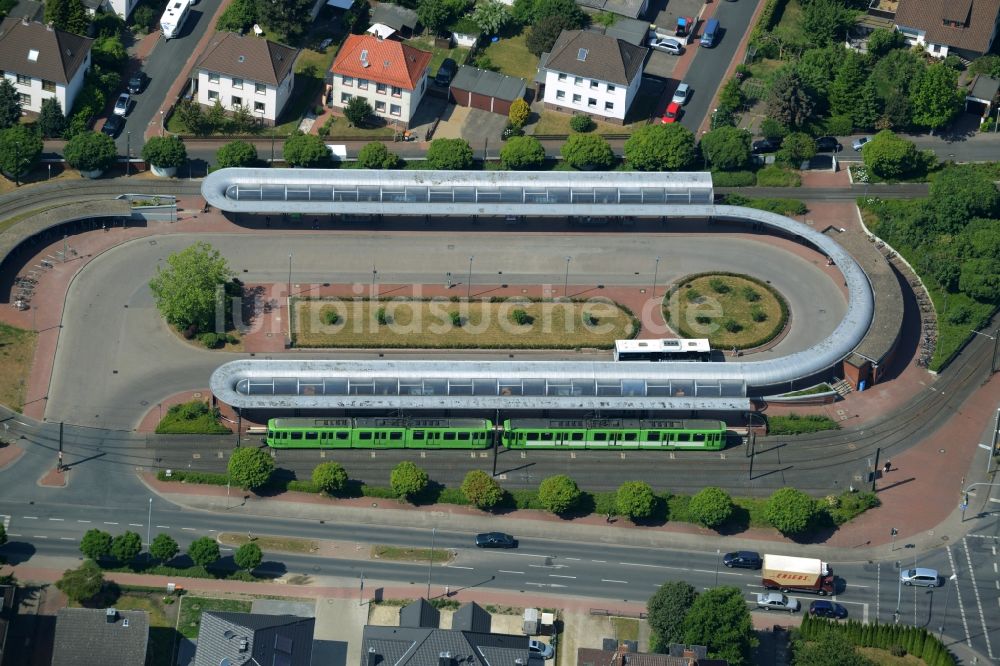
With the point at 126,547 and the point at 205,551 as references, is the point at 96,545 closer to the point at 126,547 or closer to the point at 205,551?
the point at 126,547

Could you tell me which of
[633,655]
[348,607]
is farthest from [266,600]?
[633,655]

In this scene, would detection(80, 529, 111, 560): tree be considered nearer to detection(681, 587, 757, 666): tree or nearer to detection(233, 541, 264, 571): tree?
detection(233, 541, 264, 571): tree

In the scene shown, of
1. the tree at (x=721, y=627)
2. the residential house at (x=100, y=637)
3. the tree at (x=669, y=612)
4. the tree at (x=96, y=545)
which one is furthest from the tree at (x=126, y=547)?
the tree at (x=721, y=627)

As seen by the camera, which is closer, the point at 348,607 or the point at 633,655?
the point at 633,655

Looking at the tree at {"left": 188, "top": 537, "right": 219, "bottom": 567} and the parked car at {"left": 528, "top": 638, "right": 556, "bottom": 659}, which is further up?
the tree at {"left": 188, "top": 537, "right": 219, "bottom": 567}

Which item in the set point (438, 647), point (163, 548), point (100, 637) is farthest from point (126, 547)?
point (438, 647)

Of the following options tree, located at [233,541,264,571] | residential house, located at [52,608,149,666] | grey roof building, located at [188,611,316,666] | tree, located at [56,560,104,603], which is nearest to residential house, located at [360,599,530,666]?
grey roof building, located at [188,611,316,666]

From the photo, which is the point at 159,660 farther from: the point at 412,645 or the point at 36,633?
the point at 412,645
